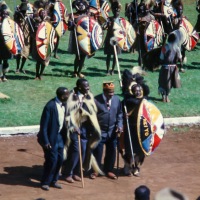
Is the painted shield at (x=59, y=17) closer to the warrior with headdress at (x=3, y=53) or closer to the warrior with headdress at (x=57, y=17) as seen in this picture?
the warrior with headdress at (x=57, y=17)

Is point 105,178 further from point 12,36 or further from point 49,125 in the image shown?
point 12,36

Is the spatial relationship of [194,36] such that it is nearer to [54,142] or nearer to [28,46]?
[28,46]

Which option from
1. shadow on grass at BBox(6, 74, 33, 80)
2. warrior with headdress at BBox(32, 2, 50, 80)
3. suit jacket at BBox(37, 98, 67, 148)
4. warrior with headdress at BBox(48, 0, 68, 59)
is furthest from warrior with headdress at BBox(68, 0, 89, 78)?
suit jacket at BBox(37, 98, 67, 148)

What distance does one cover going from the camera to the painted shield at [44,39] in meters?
20.6

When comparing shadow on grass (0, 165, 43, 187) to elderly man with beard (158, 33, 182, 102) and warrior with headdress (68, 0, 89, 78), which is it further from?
warrior with headdress (68, 0, 89, 78)

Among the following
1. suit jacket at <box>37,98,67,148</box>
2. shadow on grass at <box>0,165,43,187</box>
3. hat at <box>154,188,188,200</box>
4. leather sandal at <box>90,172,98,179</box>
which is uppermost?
hat at <box>154,188,188,200</box>

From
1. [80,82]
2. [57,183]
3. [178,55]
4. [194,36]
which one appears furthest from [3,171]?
[194,36]

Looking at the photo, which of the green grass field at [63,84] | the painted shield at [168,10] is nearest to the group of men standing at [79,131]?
the green grass field at [63,84]

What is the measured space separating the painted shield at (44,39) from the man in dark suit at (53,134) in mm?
6540

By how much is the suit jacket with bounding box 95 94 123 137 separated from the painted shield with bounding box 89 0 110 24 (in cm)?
862

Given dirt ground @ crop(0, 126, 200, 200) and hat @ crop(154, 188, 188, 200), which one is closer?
hat @ crop(154, 188, 188, 200)

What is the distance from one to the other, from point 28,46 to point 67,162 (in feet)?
23.5

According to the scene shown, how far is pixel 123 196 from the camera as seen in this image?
46.8 feet

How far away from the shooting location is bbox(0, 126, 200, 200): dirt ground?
14266 millimetres
